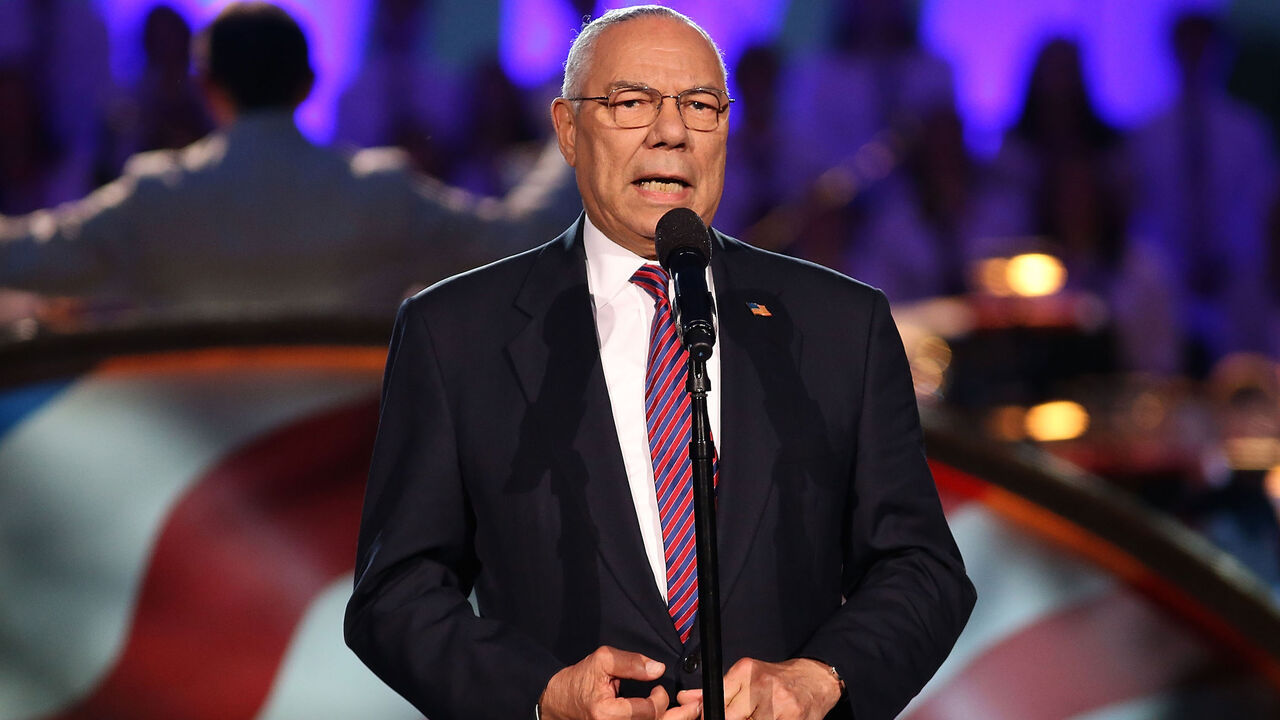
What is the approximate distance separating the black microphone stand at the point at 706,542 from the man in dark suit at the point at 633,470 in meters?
0.19

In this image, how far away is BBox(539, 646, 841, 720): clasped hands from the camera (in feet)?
4.09

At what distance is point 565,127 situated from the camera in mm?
1557

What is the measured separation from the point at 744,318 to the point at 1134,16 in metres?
5.26

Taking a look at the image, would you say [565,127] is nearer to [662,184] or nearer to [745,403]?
[662,184]

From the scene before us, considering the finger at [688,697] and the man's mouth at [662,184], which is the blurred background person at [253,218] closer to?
the man's mouth at [662,184]

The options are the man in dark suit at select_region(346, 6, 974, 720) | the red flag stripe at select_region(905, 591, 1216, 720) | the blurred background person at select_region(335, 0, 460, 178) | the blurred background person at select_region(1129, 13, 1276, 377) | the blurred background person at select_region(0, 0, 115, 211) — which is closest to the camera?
the man in dark suit at select_region(346, 6, 974, 720)

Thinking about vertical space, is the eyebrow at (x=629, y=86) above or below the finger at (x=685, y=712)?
above

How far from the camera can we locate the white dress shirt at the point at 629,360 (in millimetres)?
1430

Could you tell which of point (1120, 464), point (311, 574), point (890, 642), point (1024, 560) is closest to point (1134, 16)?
point (1120, 464)

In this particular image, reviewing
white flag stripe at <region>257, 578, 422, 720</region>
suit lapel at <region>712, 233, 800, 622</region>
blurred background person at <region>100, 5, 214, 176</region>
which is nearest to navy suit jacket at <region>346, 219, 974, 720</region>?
suit lapel at <region>712, 233, 800, 622</region>

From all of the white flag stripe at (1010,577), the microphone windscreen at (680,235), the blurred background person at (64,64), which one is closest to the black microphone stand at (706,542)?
the microphone windscreen at (680,235)

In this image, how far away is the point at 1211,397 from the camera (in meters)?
3.98

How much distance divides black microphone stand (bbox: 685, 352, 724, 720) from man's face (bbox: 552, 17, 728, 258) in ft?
1.01

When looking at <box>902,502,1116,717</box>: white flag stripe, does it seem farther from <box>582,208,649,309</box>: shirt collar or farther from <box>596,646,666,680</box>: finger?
<box>596,646,666,680</box>: finger
